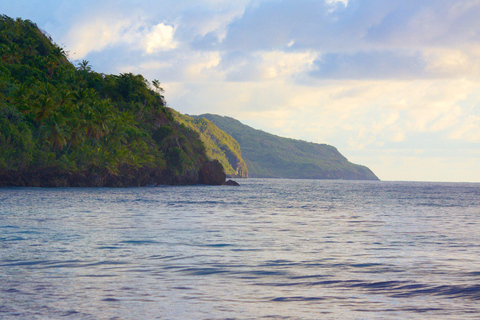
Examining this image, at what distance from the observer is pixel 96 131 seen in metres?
79.1

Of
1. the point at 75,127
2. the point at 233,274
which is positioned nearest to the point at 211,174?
the point at 75,127

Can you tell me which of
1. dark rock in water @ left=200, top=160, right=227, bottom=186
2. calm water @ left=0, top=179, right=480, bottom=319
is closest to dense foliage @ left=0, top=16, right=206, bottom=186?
dark rock in water @ left=200, top=160, right=227, bottom=186

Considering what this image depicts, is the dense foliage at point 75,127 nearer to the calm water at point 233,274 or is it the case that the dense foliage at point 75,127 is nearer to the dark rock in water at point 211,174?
the dark rock in water at point 211,174

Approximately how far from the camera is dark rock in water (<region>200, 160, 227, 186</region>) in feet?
387

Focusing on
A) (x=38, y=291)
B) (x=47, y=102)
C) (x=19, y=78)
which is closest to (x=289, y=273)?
(x=38, y=291)

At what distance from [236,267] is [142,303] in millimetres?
4706

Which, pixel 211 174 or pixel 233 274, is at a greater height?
Answer: pixel 211 174

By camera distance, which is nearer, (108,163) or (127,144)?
(108,163)

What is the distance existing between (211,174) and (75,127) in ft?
156

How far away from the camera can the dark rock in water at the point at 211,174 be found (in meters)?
118

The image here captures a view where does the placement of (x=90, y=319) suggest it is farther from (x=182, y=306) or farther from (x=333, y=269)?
(x=333, y=269)

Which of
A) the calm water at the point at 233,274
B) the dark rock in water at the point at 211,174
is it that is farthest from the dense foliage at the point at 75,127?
the calm water at the point at 233,274

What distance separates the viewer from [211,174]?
118188 millimetres

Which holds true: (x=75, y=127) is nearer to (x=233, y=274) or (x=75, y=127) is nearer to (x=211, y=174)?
(x=211, y=174)
